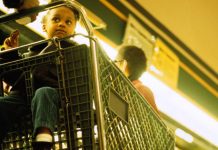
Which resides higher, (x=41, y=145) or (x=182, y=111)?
(x=182, y=111)

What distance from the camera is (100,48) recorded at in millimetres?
2119

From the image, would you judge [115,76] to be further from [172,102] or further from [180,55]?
[180,55]

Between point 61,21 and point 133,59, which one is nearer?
point 61,21

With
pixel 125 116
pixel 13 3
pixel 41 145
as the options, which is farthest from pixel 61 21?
pixel 41 145

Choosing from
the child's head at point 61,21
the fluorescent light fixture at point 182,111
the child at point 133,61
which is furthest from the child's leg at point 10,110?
the fluorescent light fixture at point 182,111

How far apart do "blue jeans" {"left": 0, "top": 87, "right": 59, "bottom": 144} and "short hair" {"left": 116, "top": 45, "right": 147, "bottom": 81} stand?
1335 mm

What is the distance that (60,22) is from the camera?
8.57 ft

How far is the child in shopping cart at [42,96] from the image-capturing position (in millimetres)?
1987

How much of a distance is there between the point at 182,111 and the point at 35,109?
167 inches

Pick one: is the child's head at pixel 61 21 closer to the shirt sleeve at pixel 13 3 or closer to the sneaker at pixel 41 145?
the shirt sleeve at pixel 13 3

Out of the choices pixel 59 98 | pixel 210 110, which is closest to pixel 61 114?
pixel 59 98

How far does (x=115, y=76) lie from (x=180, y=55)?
4.36 m

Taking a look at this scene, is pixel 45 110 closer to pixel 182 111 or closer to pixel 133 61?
pixel 133 61

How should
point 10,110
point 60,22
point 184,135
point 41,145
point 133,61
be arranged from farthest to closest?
point 184,135
point 133,61
point 60,22
point 10,110
point 41,145
